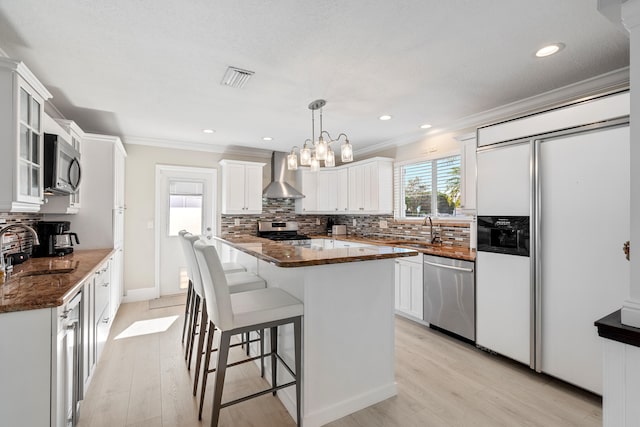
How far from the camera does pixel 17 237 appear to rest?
2.59 meters

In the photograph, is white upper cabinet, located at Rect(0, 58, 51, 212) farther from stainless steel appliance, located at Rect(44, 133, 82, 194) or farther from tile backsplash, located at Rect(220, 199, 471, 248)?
tile backsplash, located at Rect(220, 199, 471, 248)

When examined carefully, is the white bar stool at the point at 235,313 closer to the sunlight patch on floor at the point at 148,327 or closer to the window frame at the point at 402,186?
the sunlight patch on floor at the point at 148,327

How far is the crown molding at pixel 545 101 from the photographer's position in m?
2.46

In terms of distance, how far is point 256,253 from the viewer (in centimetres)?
205

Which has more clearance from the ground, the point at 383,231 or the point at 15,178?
the point at 15,178

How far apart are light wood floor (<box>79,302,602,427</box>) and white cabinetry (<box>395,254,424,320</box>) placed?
674 mm

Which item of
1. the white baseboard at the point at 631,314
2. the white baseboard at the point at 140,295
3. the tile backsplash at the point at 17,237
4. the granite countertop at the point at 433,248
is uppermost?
the tile backsplash at the point at 17,237

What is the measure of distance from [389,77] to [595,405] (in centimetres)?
286

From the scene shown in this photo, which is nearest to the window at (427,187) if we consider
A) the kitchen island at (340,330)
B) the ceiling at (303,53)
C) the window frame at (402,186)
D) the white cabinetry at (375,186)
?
the window frame at (402,186)

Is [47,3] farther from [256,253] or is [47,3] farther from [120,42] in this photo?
[256,253]

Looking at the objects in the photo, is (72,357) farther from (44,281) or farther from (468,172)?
(468,172)

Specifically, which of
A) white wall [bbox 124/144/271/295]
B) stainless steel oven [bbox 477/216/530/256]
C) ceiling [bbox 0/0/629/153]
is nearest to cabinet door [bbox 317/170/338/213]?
ceiling [bbox 0/0/629/153]

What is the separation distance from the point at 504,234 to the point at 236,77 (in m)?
2.68

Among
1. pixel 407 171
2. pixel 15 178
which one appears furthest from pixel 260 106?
pixel 407 171
